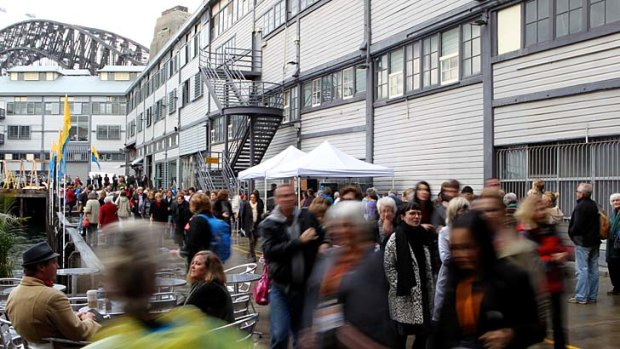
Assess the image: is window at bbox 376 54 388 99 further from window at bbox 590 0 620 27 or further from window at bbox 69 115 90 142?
window at bbox 69 115 90 142

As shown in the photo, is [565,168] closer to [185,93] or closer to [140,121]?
[185,93]

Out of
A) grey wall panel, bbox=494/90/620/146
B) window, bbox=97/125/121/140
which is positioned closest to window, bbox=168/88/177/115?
window, bbox=97/125/121/140

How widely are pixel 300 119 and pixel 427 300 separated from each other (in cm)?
2055

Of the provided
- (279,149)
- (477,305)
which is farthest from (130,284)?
(279,149)

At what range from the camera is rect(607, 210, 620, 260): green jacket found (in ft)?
34.0

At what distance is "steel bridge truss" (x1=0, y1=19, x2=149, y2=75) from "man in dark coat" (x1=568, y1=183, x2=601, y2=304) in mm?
92149

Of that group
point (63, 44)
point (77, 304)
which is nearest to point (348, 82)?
point (77, 304)

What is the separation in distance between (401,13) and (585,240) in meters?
11.2

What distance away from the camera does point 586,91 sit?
1281 cm

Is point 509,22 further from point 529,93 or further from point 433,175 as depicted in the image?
point 433,175

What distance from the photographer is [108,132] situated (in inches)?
2938

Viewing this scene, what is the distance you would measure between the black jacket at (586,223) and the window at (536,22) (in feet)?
18.1

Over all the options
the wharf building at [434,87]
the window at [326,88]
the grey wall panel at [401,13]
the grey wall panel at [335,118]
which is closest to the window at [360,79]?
the wharf building at [434,87]

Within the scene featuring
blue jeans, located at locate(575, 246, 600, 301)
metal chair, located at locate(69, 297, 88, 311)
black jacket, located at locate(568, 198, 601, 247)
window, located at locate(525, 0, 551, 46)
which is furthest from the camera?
window, located at locate(525, 0, 551, 46)
